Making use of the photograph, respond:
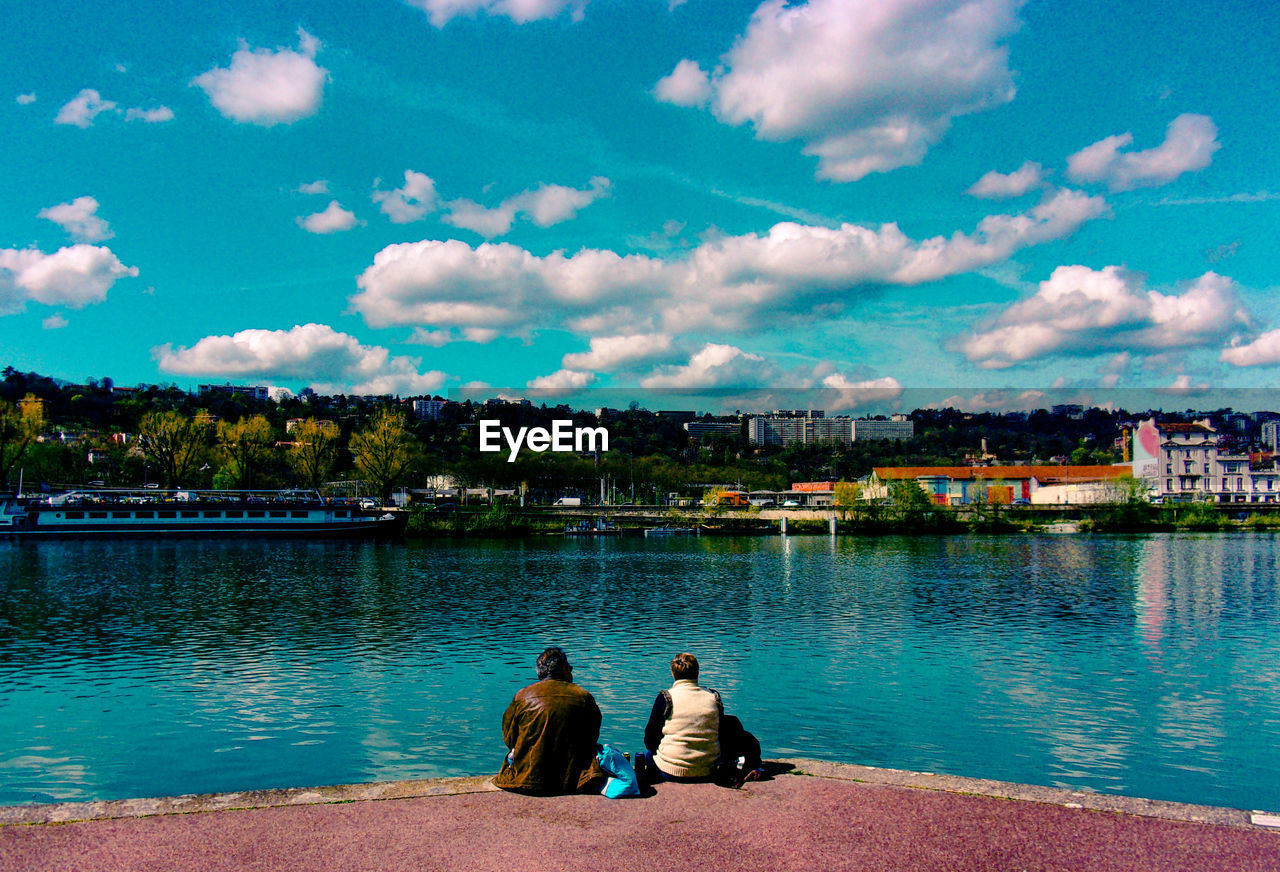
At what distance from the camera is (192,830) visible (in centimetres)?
838

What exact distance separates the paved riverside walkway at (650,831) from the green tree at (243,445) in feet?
435

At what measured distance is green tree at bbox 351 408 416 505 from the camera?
412 ft

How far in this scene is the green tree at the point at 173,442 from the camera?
395ft

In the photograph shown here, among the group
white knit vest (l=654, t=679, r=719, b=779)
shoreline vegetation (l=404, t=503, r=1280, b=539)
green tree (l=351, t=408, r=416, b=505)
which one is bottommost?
shoreline vegetation (l=404, t=503, r=1280, b=539)

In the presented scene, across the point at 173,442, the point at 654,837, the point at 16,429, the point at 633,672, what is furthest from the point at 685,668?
the point at 173,442

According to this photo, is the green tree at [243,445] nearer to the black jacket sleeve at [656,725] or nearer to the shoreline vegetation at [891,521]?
the shoreline vegetation at [891,521]

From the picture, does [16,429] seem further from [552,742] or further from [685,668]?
[685,668]

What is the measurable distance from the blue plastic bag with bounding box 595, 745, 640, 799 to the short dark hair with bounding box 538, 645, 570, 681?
103 cm

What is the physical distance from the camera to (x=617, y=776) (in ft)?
Result: 31.1

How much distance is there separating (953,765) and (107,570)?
188 ft

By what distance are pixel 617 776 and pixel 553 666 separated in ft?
4.92

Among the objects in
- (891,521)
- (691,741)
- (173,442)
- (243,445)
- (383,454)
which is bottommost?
(891,521)
